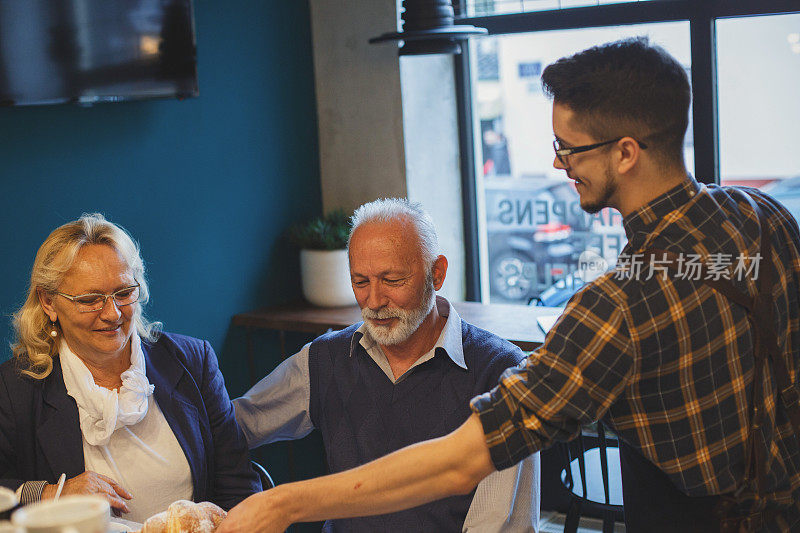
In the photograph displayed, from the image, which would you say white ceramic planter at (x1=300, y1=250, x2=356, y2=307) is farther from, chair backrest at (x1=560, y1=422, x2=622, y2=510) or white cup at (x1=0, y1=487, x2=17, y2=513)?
white cup at (x1=0, y1=487, x2=17, y2=513)

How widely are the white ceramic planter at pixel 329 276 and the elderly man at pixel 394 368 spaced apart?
3.37 ft

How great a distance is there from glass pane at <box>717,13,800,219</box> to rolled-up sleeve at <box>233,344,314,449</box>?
72.2 inches

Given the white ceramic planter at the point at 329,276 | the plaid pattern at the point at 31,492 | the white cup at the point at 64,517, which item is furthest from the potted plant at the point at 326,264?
the white cup at the point at 64,517

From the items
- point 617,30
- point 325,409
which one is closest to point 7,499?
point 325,409

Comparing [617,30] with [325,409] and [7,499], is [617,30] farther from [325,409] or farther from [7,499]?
[7,499]

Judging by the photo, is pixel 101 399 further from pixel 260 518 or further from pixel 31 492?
pixel 260 518

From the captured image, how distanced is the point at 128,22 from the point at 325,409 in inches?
55.1

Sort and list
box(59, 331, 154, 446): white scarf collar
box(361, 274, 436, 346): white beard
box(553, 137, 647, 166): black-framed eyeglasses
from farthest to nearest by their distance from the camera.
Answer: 1. box(361, 274, 436, 346): white beard
2. box(59, 331, 154, 446): white scarf collar
3. box(553, 137, 647, 166): black-framed eyeglasses

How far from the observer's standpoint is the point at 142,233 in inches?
115

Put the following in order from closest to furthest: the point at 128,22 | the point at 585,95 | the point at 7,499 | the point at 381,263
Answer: the point at 7,499
the point at 585,95
the point at 381,263
the point at 128,22

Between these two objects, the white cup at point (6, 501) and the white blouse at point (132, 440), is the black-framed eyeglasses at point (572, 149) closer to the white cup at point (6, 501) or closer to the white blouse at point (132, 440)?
the white cup at point (6, 501)

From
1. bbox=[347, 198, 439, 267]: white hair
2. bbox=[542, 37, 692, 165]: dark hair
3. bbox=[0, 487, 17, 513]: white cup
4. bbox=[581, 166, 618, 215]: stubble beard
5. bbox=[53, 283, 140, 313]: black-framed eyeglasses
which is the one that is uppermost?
bbox=[542, 37, 692, 165]: dark hair

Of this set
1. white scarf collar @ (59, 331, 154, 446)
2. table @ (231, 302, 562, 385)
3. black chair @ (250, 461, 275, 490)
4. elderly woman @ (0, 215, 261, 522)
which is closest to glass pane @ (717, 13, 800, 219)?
table @ (231, 302, 562, 385)

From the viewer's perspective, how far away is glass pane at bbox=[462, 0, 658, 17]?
327cm
